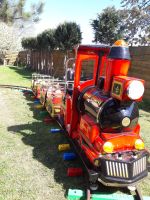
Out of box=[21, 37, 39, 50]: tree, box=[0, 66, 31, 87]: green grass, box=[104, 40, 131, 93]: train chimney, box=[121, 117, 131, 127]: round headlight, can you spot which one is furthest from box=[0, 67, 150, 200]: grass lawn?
box=[21, 37, 39, 50]: tree

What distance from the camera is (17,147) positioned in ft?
21.9

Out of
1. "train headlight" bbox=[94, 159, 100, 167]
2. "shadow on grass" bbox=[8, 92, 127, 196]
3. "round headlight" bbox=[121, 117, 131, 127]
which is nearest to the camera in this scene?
"train headlight" bbox=[94, 159, 100, 167]

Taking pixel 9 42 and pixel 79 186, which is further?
pixel 9 42

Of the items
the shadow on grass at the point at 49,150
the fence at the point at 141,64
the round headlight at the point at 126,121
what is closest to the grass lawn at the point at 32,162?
the shadow on grass at the point at 49,150

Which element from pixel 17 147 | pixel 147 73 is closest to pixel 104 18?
pixel 147 73

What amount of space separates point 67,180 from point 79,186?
0.28m

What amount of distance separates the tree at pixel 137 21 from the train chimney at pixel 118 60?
12358 millimetres

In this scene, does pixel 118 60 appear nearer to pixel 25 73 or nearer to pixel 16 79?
pixel 16 79

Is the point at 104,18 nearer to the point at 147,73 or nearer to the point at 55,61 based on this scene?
the point at 55,61

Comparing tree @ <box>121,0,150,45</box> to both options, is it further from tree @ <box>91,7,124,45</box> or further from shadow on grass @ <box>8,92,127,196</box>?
shadow on grass @ <box>8,92,127,196</box>

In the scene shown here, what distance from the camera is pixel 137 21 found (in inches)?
798

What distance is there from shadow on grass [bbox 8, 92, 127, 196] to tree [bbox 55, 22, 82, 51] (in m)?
16.3

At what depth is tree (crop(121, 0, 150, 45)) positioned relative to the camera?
18466 mm

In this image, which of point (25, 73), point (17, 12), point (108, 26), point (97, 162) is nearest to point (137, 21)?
point (108, 26)
